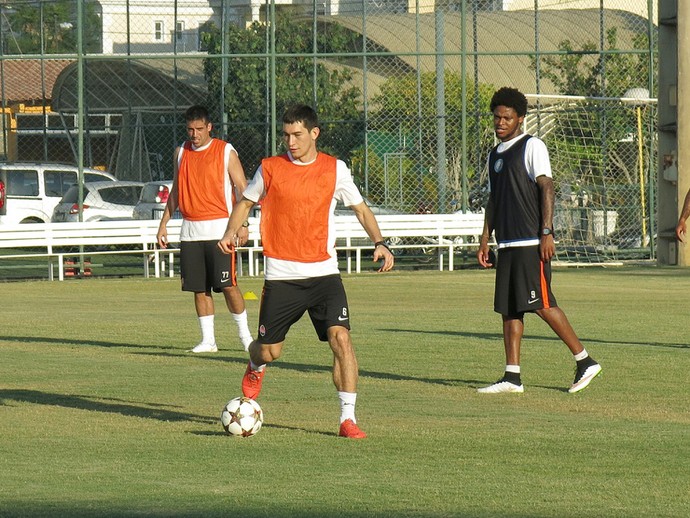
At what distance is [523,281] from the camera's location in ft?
33.8

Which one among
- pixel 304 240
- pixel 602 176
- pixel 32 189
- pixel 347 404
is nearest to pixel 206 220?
pixel 304 240

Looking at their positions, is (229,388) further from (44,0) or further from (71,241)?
(44,0)

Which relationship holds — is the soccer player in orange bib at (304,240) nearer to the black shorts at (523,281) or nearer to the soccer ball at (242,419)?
the soccer ball at (242,419)

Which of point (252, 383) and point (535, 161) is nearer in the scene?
point (252, 383)

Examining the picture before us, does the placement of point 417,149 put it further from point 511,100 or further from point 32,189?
point 511,100

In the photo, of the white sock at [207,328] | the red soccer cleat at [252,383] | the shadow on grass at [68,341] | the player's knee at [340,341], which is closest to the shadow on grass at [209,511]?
the player's knee at [340,341]

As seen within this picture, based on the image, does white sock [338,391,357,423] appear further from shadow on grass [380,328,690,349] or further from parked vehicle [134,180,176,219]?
parked vehicle [134,180,176,219]

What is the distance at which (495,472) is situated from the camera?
7.28 m

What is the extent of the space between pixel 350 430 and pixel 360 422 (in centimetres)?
69

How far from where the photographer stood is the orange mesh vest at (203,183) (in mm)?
12812

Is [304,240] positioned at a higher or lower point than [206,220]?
lower

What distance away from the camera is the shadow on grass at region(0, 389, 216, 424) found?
9.21 meters

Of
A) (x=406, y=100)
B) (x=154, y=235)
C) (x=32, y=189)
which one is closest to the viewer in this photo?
(x=154, y=235)

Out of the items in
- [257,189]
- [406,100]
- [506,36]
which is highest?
[506,36]
